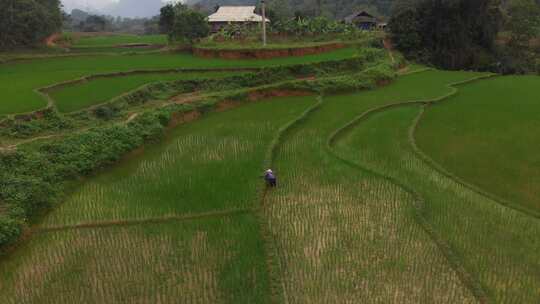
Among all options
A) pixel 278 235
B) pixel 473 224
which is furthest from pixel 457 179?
pixel 278 235

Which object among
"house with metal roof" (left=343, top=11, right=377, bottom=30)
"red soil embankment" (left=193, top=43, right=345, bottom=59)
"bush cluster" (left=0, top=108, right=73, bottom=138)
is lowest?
"bush cluster" (left=0, top=108, right=73, bottom=138)

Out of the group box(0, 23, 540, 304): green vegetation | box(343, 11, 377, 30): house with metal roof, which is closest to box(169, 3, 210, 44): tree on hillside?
box(0, 23, 540, 304): green vegetation

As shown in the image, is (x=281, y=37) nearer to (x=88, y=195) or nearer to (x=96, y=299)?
(x=88, y=195)

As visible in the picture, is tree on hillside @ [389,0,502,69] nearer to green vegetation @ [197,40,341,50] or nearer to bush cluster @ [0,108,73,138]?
green vegetation @ [197,40,341,50]

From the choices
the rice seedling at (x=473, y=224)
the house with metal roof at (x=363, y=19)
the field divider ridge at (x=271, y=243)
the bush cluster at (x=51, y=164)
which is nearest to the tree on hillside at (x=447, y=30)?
the house with metal roof at (x=363, y=19)

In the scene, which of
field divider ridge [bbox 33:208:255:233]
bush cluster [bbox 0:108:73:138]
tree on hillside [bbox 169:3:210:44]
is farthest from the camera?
tree on hillside [bbox 169:3:210:44]

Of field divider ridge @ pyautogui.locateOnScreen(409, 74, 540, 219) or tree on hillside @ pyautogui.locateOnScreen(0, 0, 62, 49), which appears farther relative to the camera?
tree on hillside @ pyautogui.locateOnScreen(0, 0, 62, 49)
